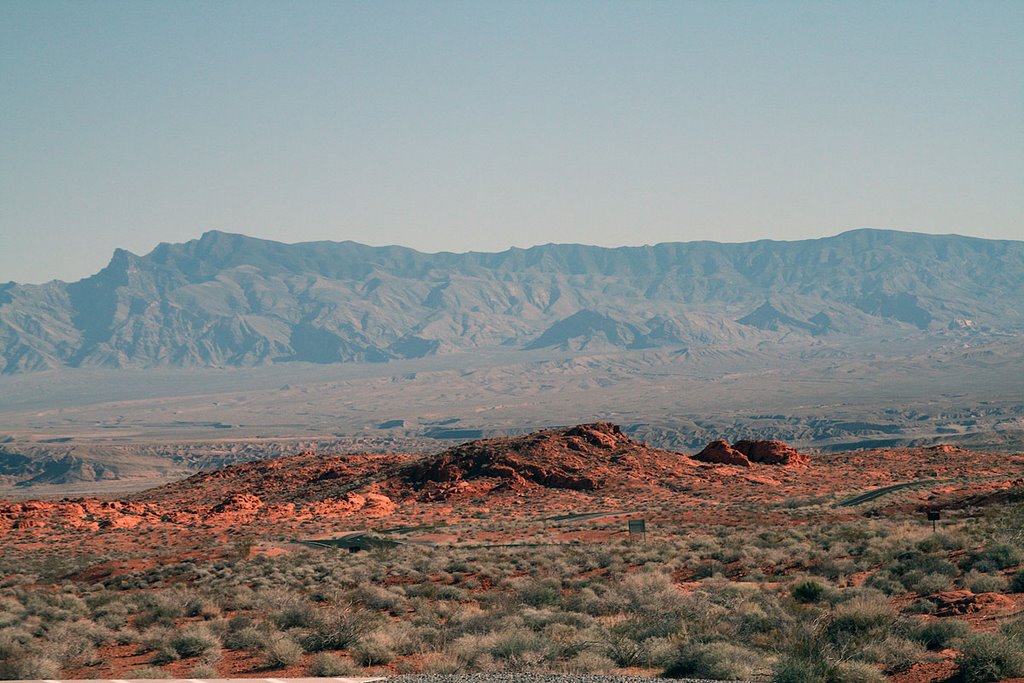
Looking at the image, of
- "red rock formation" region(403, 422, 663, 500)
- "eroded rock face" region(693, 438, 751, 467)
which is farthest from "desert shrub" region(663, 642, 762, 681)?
"eroded rock face" region(693, 438, 751, 467)

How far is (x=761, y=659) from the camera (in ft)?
46.2

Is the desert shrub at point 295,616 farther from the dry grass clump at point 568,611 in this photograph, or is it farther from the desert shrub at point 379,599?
the desert shrub at point 379,599

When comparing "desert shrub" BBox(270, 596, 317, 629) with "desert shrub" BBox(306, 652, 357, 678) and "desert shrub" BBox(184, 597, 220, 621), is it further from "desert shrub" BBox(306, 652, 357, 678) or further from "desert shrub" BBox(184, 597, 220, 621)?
"desert shrub" BBox(306, 652, 357, 678)

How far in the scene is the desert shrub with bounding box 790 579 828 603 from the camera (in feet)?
61.5

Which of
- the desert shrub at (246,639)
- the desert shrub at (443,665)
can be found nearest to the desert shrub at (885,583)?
the desert shrub at (443,665)

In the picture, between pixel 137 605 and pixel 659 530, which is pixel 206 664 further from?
pixel 659 530

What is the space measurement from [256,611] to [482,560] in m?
7.80

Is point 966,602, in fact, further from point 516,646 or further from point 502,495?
point 502,495

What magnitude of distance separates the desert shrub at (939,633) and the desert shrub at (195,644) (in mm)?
11571

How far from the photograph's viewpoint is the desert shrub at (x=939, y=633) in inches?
571

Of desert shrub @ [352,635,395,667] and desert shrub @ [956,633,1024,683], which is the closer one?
desert shrub @ [956,633,1024,683]

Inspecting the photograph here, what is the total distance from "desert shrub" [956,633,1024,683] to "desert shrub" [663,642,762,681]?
2.74 meters

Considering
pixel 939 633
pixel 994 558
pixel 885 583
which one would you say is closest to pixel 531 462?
pixel 994 558

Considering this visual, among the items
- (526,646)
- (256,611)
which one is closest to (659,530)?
(256,611)
